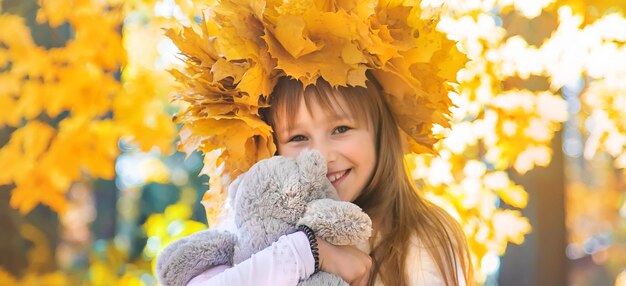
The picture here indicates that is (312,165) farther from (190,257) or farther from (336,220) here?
(190,257)

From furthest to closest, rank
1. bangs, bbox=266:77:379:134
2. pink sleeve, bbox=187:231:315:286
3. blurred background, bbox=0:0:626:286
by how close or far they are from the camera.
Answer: blurred background, bbox=0:0:626:286
bangs, bbox=266:77:379:134
pink sleeve, bbox=187:231:315:286

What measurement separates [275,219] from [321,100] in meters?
0.46

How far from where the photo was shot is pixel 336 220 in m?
1.52

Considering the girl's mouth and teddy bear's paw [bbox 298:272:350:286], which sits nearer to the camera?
teddy bear's paw [bbox 298:272:350:286]

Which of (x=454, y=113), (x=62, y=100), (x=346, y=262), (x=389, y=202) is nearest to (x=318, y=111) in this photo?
(x=389, y=202)

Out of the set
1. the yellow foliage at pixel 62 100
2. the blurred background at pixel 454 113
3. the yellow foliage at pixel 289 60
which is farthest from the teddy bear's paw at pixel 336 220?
the yellow foliage at pixel 62 100

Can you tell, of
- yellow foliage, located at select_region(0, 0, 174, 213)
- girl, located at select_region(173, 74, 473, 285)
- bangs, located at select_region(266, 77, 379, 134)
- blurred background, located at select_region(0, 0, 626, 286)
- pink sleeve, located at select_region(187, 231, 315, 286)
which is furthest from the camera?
yellow foliage, located at select_region(0, 0, 174, 213)

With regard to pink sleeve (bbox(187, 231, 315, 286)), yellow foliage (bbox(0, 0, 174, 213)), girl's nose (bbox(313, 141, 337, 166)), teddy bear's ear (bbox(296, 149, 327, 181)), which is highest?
teddy bear's ear (bbox(296, 149, 327, 181))

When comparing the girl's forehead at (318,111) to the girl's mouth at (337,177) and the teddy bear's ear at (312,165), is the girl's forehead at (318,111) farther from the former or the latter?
the teddy bear's ear at (312,165)

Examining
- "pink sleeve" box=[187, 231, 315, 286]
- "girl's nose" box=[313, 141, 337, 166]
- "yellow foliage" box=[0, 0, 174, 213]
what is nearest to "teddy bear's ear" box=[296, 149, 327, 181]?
"pink sleeve" box=[187, 231, 315, 286]

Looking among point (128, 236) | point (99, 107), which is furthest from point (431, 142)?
point (128, 236)

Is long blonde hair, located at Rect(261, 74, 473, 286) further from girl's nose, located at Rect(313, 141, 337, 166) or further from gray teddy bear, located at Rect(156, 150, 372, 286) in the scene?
gray teddy bear, located at Rect(156, 150, 372, 286)

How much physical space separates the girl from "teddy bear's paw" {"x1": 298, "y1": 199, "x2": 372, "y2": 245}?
5.5 inches

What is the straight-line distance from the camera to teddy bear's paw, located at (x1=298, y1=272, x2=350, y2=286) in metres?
1.52
